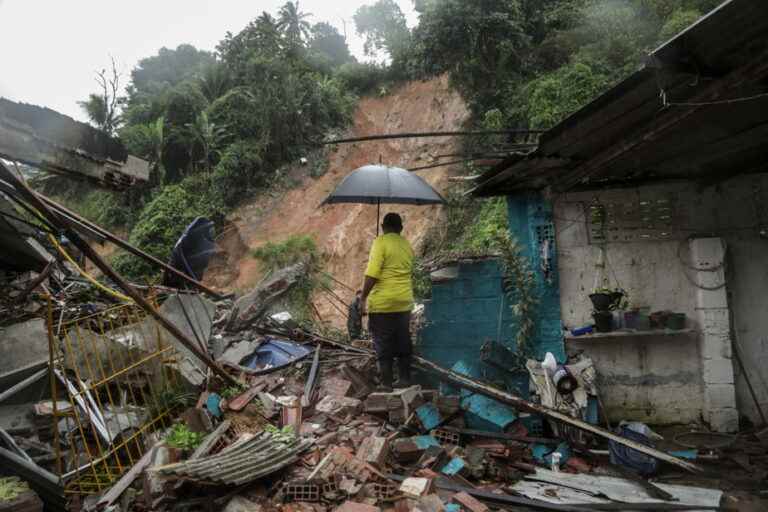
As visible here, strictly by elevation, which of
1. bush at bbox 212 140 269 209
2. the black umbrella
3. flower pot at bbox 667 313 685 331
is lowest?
flower pot at bbox 667 313 685 331

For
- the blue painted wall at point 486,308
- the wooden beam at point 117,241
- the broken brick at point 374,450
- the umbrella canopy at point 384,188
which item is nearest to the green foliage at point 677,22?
the blue painted wall at point 486,308

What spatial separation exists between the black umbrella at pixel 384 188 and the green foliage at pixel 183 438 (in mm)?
2778

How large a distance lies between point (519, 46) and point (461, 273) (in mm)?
12308

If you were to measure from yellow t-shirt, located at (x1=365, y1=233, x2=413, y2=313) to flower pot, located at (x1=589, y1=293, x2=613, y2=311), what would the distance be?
210cm

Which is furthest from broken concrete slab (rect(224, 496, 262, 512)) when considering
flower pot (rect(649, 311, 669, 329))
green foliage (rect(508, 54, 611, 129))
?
green foliage (rect(508, 54, 611, 129))

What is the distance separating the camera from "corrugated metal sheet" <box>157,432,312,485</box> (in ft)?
12.6

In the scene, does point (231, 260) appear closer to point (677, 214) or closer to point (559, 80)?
point (559, 80)

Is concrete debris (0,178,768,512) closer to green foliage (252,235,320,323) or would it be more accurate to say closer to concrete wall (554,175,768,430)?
concrete wall (554,175,768,430)

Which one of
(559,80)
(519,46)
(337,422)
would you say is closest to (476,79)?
(519,46)

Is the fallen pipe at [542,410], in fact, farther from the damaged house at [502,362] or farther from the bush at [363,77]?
the bush at [363,77]

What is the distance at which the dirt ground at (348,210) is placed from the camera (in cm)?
1931

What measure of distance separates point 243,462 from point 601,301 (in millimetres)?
4068

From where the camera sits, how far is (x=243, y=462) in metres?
4.04

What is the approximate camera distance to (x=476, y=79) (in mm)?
16500
